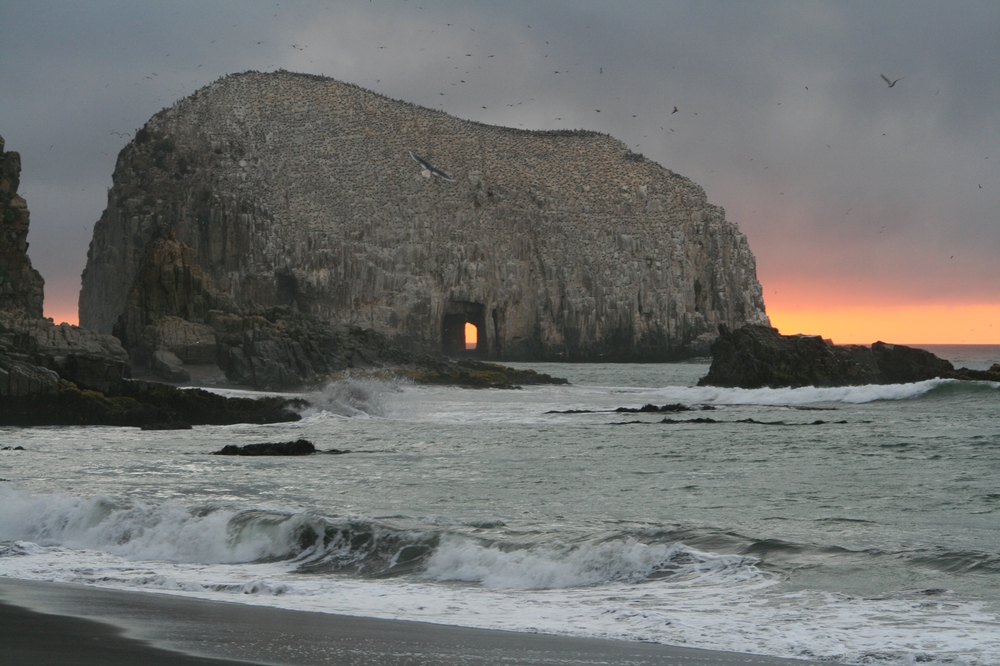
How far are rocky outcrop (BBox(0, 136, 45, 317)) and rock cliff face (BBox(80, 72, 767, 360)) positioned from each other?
42450 millimetres

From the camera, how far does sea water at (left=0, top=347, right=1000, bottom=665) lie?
301 inches

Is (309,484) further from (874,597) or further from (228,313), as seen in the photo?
(228,313)

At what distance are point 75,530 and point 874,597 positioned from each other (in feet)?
26.2

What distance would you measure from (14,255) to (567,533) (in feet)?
108

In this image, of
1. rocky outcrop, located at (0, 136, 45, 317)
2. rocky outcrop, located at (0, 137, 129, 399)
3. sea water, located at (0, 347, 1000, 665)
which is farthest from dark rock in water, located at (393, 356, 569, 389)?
sea water, located at (0, 347, 1000, 665)

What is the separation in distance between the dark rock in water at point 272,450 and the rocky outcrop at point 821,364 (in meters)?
24.4

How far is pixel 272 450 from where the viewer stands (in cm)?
1872

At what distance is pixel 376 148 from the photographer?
312 ft

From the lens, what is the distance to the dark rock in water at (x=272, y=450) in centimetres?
1848

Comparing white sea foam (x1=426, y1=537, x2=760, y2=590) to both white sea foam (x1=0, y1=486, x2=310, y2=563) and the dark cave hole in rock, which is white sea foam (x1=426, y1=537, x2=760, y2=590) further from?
the dark cave hole in rock

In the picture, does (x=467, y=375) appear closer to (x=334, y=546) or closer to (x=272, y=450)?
(x=272, y=450)

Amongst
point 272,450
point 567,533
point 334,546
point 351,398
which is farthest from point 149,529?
point 351,398

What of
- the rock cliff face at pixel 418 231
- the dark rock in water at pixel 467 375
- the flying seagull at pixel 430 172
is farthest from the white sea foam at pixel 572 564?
the flying seagull at pixel 430 172

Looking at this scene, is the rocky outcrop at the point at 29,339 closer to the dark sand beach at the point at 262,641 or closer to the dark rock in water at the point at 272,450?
the dark rock in water at the point at 272,450
